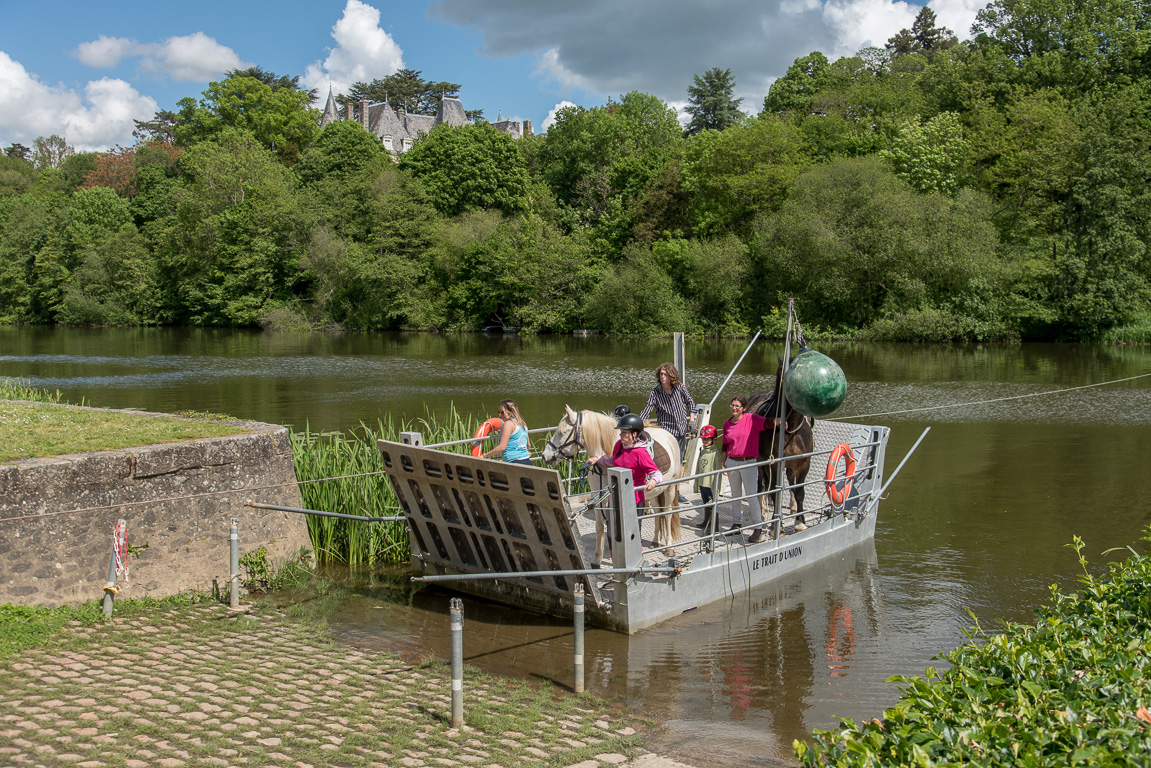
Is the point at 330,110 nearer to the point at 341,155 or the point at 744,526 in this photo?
the point at 341,155

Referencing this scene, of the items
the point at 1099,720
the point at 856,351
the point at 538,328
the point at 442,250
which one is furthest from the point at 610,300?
the point at 1099,720

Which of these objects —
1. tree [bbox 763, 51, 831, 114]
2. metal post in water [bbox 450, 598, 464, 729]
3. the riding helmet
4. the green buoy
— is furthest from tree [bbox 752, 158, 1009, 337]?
metal post in water [bbox 450, 598, 464, 729]

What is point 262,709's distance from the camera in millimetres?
6738

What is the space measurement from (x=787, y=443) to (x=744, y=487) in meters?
0.79

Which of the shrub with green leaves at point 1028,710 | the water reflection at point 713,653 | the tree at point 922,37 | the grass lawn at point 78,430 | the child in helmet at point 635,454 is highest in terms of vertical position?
the tree at point 922,37

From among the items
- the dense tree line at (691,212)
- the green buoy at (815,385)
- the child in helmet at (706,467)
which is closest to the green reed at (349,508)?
the child in helmet at (706,467)

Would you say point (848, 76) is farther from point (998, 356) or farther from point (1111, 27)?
point (998, 356)

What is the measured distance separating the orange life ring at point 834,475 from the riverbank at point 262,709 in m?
5.86

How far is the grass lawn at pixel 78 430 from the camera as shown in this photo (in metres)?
9.01

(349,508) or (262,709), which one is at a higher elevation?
(349,508)

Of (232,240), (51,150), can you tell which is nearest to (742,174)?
(232,240)

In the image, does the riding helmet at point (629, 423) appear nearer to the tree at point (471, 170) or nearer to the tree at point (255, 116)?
the tree at point (471, 170)

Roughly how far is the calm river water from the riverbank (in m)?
0.70

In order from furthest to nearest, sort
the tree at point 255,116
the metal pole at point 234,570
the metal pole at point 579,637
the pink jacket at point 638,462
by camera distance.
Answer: the tree at point 255,116, the pink jacket at point 638,462, the metal pole at point 234,570, the metal pole at point 579,637
